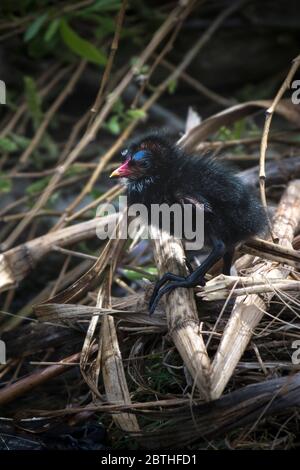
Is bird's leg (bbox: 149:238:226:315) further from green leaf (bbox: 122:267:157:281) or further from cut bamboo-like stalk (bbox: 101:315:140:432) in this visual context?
green leaf (bbox: 122:267:157:281)

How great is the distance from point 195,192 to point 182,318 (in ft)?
1.72

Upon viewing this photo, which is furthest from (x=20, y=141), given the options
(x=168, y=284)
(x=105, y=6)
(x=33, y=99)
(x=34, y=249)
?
(x=168, y=284)

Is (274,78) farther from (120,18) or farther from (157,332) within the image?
(157,332)

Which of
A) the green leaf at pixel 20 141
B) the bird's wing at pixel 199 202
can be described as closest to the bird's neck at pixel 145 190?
the bird's wing at pixel 199 202

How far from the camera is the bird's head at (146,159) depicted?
3.00 meters

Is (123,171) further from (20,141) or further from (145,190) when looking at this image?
(20,141)

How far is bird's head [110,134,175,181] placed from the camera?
9.84 feet

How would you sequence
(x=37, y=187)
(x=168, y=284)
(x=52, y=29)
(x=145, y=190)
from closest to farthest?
(x=168, y=284)
(x=145, y=190)
(x=37, y=187)
(x=52, y=29)

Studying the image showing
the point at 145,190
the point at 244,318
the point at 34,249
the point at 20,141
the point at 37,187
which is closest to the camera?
the point at 244,318

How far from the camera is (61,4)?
15.4 feet

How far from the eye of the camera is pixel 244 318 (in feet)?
8.84

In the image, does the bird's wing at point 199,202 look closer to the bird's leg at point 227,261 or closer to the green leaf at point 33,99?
the bird's leg at point 227,261

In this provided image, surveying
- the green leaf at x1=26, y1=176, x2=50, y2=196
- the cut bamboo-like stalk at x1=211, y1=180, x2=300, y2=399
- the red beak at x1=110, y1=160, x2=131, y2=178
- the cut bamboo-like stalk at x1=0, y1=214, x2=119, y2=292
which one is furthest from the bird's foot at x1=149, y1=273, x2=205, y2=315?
the green leaf at x1=26, y1=176, x2=50, y2=196
